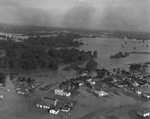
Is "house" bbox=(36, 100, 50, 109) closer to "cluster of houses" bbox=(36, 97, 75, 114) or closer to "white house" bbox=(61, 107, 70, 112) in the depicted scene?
"cluster of houses" bbox=(36, 97, 75, 114)

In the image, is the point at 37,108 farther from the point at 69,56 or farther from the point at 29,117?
the point at 69,56

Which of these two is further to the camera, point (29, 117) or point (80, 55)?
point (80, 55)

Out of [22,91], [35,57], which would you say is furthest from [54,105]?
[35,57]

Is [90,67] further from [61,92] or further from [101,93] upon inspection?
[61,92]

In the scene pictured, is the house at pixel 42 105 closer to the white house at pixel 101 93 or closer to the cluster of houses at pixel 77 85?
the cluster of houses at pixel 77 85

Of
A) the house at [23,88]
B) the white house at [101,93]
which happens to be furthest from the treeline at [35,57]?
the white house at [101,93]

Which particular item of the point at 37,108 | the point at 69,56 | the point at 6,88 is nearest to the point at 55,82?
the point at 6,88

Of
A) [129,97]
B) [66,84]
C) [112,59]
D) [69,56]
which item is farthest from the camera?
[112,59]
